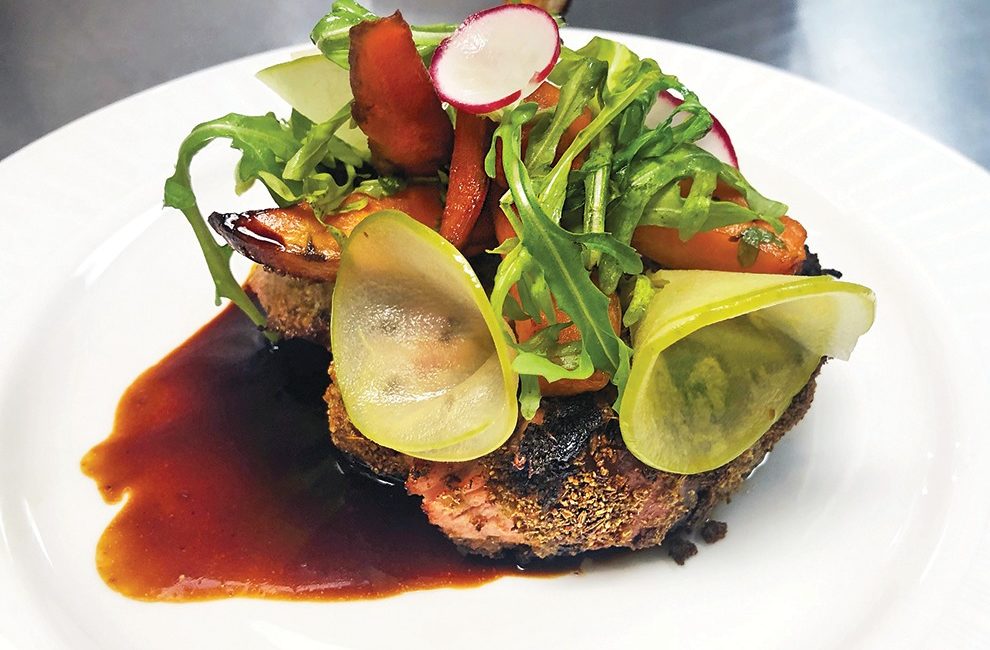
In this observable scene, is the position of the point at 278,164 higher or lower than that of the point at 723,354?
higher

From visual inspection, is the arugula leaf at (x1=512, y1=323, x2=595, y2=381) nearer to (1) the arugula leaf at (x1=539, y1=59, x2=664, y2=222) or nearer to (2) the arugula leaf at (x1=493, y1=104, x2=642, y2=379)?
(2) the arugula leaf at (x1=493, y1=104, x2=642, y2=379)

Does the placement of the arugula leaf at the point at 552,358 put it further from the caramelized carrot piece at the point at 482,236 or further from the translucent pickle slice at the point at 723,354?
the caramelized carrot piece at the point at 482,236

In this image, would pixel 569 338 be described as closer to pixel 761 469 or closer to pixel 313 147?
pixel 761 469

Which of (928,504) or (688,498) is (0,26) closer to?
(688,498)

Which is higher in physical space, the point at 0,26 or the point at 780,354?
the point at 780,354

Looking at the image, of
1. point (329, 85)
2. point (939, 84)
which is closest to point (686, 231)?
point (329, 85)

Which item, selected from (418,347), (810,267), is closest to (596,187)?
(418,347)
